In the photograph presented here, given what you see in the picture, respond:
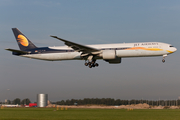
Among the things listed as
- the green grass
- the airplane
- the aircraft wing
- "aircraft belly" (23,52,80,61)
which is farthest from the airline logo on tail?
the green grass

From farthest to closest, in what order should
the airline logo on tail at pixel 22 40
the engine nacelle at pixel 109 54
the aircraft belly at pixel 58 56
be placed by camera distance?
the airline logo on tail at pixel 22 40 < the aircraft belly at pixel 58 56 < the engine nacelle at pixel 109 54

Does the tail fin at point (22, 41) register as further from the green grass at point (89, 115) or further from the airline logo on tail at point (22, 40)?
the green grass at point (89, 115)

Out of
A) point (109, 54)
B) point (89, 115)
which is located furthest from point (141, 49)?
point (89, 115)

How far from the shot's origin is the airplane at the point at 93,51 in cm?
4103

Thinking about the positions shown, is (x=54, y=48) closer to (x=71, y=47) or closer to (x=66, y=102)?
(x=71, y=47)

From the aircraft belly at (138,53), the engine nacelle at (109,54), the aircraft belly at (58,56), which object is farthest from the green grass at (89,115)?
the aircraft belly at (58,56)

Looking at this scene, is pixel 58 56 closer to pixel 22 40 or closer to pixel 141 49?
pixel 22 40

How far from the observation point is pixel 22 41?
5147cm

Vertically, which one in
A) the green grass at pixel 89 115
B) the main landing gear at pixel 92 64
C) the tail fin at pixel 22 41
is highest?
the tail fin at pixel 22 41

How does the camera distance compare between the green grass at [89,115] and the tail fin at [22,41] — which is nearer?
the green grass at [89,115]

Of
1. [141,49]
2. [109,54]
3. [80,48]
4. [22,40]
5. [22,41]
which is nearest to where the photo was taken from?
[141,49]

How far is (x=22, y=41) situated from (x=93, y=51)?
56.0 ft

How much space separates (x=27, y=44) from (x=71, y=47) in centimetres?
1181

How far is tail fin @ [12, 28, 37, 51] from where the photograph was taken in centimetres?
5017
